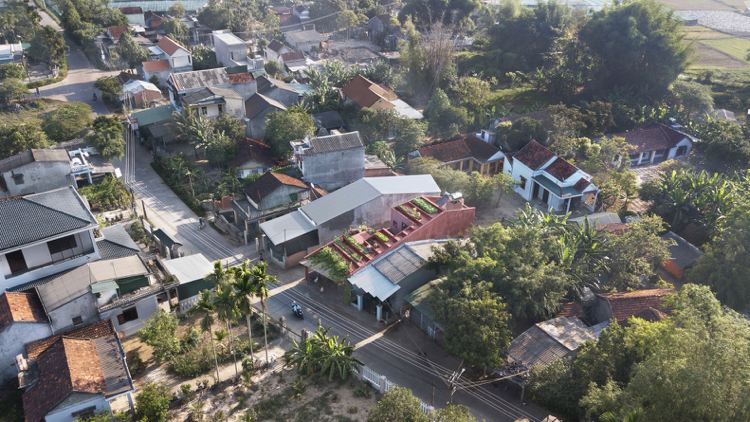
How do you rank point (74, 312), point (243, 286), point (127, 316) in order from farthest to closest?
point (127, 316), point (74, 312), point (243, 286)

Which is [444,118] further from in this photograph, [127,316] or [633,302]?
[127,316]

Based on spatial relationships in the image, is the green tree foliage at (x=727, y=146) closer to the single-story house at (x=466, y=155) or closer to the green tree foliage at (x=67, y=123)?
the single-story house at (x=466, y=155)

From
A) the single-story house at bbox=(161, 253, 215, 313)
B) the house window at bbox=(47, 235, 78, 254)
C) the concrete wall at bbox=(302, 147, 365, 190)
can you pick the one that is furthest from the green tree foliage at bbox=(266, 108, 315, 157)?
the house window at bbox=(47, 235, 78, 254)

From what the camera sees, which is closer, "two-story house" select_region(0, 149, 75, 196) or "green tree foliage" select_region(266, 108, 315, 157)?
"two-story house" select_region(0, 149, 75, 196)

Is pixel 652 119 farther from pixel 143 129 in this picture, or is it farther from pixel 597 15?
pixel 143 129

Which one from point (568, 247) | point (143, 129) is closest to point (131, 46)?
point (143, 129)

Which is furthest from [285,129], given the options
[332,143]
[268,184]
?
[268,184]

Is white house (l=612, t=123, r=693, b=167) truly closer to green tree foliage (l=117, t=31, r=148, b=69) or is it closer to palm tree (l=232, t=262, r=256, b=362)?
palm tree (l=232, t=262, r=256, b=362)
